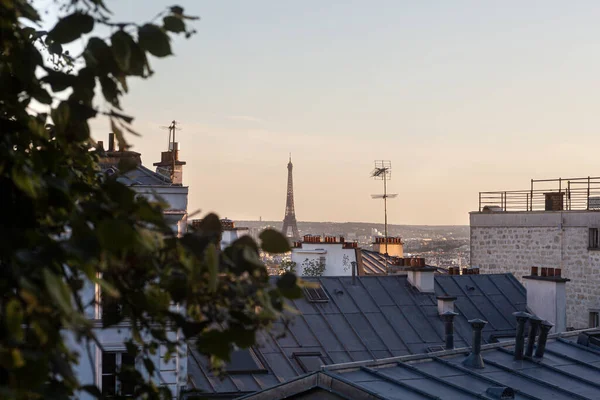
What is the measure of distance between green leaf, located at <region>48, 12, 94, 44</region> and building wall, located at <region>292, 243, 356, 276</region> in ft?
112

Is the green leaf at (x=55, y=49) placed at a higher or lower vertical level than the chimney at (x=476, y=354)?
higher

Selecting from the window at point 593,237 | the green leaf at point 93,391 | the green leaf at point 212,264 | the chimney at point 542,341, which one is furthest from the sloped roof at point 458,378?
the window at point 593,237

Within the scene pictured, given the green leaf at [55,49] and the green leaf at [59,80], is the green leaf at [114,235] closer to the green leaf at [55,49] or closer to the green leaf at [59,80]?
the green leaf at [59,80]

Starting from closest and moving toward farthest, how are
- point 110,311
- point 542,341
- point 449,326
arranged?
point 110,311 → point 542,341 → point 449,326

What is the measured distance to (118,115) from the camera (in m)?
3.66

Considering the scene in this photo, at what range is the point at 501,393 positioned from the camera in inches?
437

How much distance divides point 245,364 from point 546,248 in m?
15.7

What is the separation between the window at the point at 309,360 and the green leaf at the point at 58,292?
18.0 m

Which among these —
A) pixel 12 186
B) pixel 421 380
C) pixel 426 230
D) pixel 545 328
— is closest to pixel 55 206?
pixel 12 186

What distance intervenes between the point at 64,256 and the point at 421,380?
9.28 meters

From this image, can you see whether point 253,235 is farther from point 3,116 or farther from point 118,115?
point 3,116

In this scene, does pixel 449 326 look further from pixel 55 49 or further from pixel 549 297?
pixel 55 49

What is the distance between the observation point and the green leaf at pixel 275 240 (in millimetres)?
3268

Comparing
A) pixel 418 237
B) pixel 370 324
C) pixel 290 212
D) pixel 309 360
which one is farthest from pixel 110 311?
pixel 418 237
